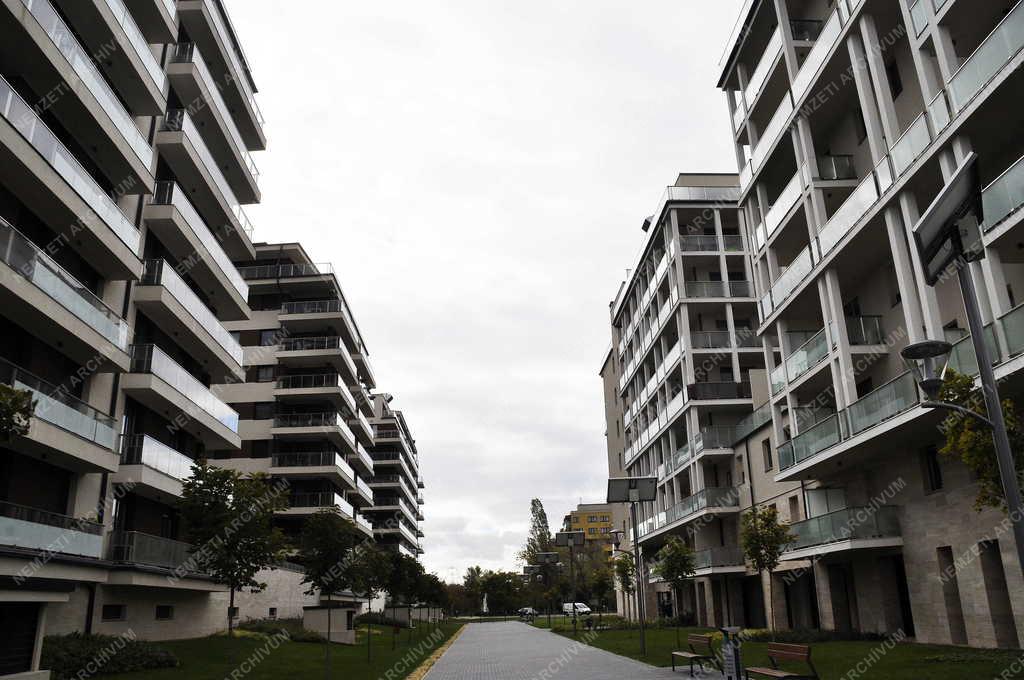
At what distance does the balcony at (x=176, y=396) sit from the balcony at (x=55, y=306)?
174 cm

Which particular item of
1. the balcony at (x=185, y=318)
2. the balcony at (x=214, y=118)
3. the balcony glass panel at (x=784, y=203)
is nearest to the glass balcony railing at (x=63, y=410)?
the balcony at (x=185, y=318)

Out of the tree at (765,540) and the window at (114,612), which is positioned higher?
the tree at (765,540)

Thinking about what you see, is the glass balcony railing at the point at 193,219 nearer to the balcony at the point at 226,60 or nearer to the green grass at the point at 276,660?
the balcony at the point at 226,60

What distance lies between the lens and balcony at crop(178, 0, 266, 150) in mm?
30438

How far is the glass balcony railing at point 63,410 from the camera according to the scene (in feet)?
60.1

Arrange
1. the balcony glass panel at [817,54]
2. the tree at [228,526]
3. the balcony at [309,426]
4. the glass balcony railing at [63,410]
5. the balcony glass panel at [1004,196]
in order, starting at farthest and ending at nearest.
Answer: the balcony at [309,426], the balcony glass panel at [817,54], the tree at [228,526], the glass balcony railing at [63,410], the balcony glass panel at [1004,196]

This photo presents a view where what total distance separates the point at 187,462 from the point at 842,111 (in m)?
27.0

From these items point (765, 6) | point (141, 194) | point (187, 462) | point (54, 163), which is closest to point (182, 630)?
point (187, 462)

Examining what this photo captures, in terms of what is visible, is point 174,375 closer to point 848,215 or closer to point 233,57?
point 233,57

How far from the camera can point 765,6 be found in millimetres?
29406

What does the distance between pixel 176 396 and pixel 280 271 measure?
28.2 m

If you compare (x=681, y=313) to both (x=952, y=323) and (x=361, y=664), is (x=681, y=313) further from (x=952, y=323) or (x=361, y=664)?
(x=361, y=664)

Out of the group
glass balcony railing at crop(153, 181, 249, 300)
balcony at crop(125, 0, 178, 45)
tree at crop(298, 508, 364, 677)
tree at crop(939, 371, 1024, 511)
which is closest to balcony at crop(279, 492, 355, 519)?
glass balcony railing at crop(153, 181, 249, 300)

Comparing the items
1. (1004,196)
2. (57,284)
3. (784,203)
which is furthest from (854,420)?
(57,284)
